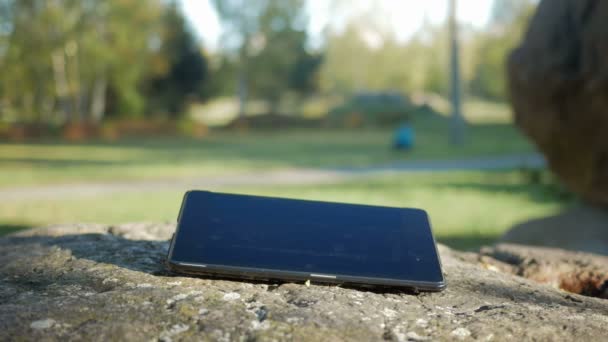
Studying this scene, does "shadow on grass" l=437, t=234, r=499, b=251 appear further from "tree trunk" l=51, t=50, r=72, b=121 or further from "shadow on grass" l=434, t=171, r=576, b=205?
"tree trunk" l=51, t=50, r=72, b=121

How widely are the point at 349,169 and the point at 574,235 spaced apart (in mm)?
7925

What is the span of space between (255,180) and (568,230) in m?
6.44

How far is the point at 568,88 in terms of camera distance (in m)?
5.78

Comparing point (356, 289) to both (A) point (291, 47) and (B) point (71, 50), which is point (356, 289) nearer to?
(B) point (71, 50)

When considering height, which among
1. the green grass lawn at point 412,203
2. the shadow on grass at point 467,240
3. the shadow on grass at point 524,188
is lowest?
the shadow on grass at point 524,188

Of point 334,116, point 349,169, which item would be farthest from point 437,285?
point 334,116

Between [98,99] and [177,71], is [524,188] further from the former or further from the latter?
[177,71]

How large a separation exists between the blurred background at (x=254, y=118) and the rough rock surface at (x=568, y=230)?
0.54 m

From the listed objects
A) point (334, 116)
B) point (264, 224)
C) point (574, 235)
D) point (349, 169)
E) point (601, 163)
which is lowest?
point (334, 116)

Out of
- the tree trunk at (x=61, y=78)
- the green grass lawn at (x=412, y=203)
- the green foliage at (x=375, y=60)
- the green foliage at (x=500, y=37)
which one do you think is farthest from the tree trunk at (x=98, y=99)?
the green grass lawn at (x=412, y=203)

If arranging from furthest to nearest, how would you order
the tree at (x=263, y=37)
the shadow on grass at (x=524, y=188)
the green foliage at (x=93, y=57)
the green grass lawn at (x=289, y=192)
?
the tree at (x=263, y=37) < the green foliage at (x=93, y=57) < the shadow on grass at (x=524, y=188) < the green grass lawn at (x=289, y=192)

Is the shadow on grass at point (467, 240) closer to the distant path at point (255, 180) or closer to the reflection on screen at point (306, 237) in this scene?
the reflection on screen at point (306, 237)

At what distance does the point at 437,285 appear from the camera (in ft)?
6.57

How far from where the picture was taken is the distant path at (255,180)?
949 centimetres
